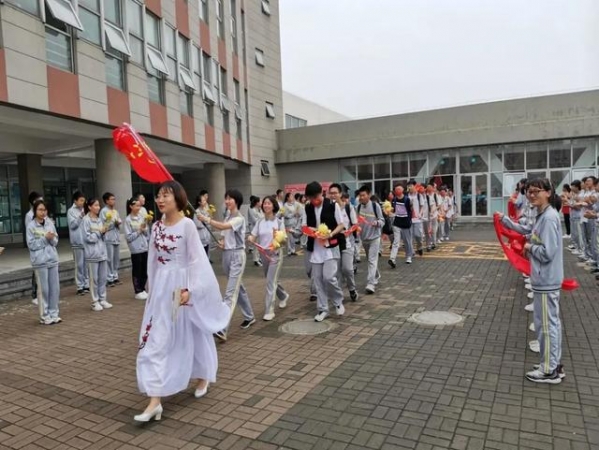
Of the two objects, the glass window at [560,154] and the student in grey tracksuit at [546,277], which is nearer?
the student in grey tracksuit at [546,277]

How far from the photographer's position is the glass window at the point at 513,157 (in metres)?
23.1

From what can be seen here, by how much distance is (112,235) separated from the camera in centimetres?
1010

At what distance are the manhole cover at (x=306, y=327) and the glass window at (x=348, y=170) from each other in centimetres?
2129

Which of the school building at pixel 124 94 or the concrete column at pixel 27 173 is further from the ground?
the school building at pixel 124 94

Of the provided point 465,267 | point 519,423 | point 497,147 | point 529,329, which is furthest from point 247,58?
point 519,423

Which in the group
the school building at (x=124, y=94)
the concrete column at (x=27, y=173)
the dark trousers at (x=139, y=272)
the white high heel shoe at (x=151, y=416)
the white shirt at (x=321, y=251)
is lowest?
the white high heel shoe at (x=151, y=416)

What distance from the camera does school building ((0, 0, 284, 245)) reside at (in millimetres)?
10547

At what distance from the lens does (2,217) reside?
18094 millimetres

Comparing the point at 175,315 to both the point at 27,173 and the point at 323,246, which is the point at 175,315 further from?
the point at 27,173

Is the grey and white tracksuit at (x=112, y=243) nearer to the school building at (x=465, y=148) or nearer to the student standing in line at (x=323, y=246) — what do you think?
the student standing in line at (x=323, y=246)

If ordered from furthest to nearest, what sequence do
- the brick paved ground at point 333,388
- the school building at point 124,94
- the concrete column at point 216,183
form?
the concrete column at point 216,183, the school building at point 124,94, the brick paved ground at point 333,388

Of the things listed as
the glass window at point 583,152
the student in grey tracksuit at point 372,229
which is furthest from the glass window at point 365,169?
the student in grey tracksuit at point 372,229

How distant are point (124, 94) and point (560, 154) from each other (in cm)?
1973

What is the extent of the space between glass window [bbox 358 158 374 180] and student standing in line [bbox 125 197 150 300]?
1929cm
